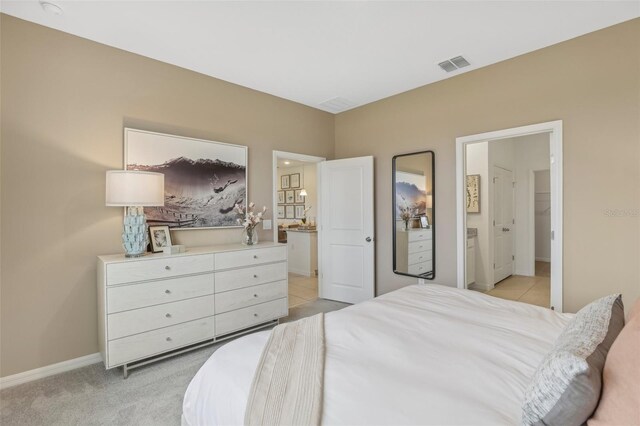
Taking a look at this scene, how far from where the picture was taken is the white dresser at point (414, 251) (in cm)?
368

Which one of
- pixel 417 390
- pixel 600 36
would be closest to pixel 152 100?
pixel 417 390

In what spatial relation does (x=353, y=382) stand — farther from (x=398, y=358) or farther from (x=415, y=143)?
(x=415, y=143)

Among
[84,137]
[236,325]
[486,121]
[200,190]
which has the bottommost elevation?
[236,325]

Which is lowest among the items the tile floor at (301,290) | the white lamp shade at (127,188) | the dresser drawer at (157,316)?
the tile floor at (301,290)

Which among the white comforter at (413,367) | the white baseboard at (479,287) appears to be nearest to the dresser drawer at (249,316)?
the white comforter at (413,367)

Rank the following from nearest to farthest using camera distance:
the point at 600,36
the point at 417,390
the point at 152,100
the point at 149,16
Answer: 1. the point at 417,390
2. the point at 149,16
3. the point at 600,36
4. the point at 152,100

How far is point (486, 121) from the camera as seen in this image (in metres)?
3.19

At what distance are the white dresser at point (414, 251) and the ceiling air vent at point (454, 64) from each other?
178 cm

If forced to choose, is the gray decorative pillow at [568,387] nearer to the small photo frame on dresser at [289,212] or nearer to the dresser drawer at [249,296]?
the dresser drawer at [249,296]

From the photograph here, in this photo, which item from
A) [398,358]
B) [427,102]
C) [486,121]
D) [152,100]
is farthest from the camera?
[427,102]

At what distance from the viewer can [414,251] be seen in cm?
384

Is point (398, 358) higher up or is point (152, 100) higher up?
point (152, 100)

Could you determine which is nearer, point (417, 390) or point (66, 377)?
point (417, 390)

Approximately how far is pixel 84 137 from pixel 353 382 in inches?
113
